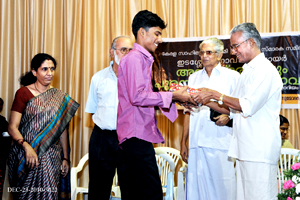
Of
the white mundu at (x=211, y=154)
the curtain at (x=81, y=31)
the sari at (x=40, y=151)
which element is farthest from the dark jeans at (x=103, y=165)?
the curtain at (x=81, y=31)

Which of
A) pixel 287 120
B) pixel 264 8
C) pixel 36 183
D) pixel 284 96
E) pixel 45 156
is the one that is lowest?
pixel 36 183

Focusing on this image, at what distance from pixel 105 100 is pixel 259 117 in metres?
1.45

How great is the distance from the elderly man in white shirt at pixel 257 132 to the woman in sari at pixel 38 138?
1.71 metres

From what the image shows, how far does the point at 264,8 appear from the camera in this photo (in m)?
4.24

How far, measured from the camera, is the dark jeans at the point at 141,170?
2.20 meters

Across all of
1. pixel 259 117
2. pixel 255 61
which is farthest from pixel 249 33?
pixel 259 117

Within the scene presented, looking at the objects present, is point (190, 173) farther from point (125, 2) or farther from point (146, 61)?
point (125, 2)

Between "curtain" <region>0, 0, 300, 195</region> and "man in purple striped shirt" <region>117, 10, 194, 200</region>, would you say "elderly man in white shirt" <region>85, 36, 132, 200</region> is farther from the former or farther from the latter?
"curtain" <region>0, 0, 300, 195</region>

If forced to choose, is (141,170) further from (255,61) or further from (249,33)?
(249,33)

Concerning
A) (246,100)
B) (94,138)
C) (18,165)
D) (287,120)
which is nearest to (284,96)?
(287,120)

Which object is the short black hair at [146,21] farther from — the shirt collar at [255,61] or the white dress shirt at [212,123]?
the white dress shirt at [212,123]

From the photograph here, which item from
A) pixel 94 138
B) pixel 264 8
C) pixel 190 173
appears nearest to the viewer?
pixel 94 138

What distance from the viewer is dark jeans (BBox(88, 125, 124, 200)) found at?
293cm

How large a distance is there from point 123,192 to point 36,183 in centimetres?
109
